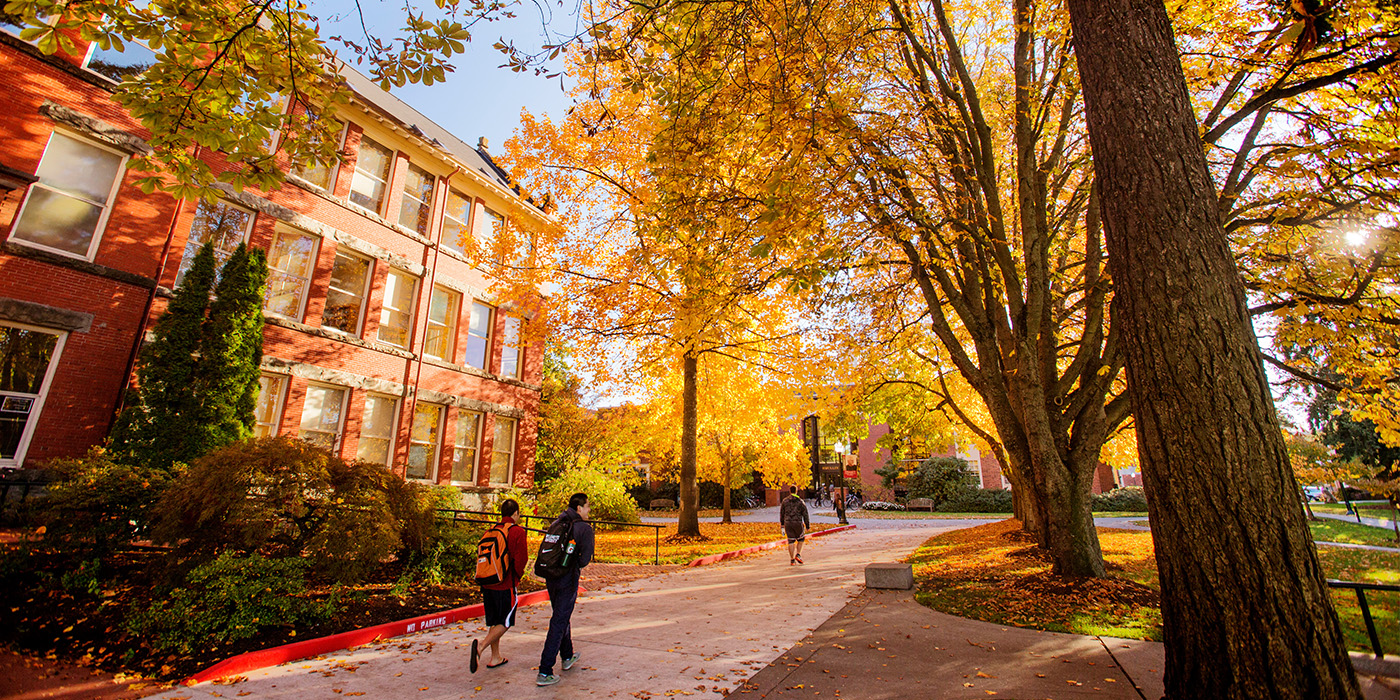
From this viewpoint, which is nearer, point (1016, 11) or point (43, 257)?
point (1016, 11)

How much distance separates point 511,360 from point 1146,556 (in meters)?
20.6

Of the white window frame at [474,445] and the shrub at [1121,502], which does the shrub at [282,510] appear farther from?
the shrub at [1121,502]

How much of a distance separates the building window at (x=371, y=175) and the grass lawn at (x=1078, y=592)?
17242 mm

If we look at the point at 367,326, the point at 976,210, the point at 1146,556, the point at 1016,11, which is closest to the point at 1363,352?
the point at 1146,556

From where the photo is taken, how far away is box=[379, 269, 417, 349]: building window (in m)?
16.8

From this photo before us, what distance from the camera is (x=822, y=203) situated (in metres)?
8.20

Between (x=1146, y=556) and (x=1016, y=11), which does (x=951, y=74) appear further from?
(x=1146, y=556)

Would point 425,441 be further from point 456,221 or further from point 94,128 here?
point 94,128

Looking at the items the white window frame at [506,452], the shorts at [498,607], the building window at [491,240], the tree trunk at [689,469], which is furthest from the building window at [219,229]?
the shorts at [498,607]

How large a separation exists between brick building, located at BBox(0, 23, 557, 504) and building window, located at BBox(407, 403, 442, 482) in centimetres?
5

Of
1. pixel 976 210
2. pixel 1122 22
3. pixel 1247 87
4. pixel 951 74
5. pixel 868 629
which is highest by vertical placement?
pixel 951 74

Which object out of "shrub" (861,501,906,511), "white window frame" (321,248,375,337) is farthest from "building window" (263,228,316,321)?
"shrub" (861,501,906,511)

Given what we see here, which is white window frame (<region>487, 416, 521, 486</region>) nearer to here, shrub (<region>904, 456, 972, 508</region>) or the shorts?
the shorts

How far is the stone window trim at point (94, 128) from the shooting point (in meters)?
10.8
